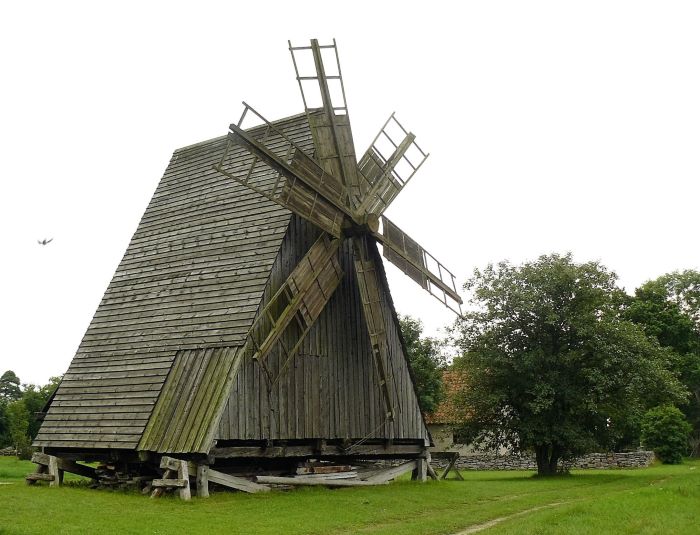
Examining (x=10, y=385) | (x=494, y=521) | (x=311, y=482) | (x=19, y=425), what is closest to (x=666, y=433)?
(x=311, y=482)

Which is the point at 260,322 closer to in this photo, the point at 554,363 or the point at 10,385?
the point at 554,363

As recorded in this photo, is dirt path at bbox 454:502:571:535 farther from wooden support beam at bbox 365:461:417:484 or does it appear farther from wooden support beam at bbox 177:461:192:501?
wooden support beam at bbox 177:461:192:501

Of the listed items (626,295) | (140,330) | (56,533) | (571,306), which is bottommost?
(56,533)

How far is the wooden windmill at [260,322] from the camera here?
1836 centimetres

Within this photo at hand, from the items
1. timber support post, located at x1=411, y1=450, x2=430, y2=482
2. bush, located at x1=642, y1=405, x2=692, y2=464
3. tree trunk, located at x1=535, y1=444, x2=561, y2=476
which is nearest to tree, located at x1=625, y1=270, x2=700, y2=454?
bush, located at x1=642, y1=405, x2=692, y2=464

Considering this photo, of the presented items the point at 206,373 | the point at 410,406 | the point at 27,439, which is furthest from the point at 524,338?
the point at 27,439

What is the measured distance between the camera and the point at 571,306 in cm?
3041

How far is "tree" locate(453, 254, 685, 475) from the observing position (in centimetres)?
2900

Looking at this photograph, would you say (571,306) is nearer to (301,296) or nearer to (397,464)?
(397,464)

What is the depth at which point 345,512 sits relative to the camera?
16.0 metres

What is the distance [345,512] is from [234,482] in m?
3.46

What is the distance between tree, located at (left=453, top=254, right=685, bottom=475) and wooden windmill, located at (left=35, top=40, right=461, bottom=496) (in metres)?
7.30

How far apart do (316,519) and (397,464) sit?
945 centimetres

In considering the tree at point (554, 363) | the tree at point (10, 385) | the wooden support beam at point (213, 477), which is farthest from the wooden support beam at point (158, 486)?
the tree at point (10, 385)
